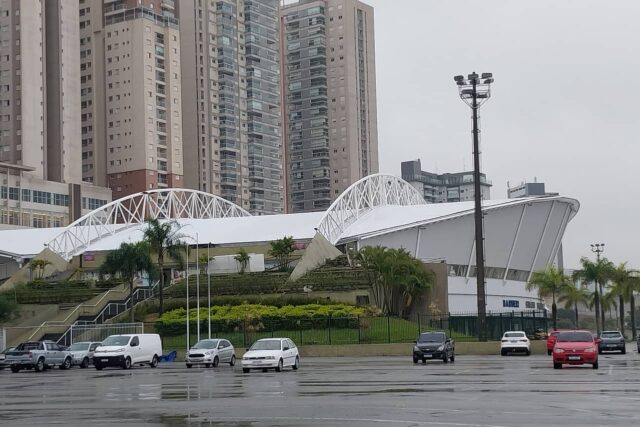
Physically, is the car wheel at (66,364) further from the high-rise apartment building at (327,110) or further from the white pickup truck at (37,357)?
the high-rise apartment building at (327,110)

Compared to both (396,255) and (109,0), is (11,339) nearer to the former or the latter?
(396,255)

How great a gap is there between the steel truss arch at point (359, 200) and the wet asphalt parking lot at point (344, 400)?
2301 inches

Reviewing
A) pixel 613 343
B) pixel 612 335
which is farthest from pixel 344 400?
pixel 612 335

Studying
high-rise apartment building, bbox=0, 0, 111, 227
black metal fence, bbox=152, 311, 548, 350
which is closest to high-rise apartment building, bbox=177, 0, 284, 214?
high-rise apartment building, bbox=0, 0, 111, 227

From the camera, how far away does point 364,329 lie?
62.2 metres

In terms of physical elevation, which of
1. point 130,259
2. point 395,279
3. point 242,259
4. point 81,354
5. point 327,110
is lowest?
point 81,354

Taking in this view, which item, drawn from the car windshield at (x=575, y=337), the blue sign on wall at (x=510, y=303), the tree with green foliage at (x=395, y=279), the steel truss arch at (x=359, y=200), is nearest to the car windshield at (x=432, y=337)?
the car windshield at (x=575, y=337)

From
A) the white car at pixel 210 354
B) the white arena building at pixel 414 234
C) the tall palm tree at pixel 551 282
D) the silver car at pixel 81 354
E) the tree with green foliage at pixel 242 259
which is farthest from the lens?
the tall palm tree at pixel 551 282

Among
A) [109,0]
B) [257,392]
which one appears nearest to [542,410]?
[257,392]

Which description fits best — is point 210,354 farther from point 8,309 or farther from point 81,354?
point 8,309

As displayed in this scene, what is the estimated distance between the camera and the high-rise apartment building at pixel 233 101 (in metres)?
170

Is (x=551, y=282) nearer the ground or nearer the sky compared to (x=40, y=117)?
nearer the ground

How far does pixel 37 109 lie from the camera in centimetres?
14200

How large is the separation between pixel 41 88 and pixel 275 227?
183 ft
